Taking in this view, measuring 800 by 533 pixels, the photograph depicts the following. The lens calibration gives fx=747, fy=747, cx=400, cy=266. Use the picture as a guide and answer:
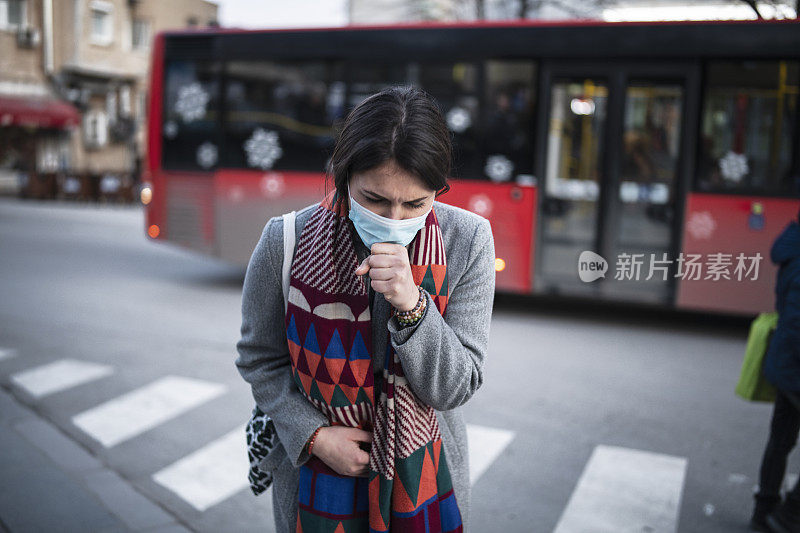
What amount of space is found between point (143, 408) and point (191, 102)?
5876 millimetres

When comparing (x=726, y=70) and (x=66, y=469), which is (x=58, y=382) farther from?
(x=726, y=70)

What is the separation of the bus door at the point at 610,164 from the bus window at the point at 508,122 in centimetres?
17

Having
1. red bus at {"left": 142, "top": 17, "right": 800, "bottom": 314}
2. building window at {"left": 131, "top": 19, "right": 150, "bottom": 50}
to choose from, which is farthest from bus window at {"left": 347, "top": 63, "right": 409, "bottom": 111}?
building window at {"left": 131, "top": 19, "right": 150, "bottom": 50}

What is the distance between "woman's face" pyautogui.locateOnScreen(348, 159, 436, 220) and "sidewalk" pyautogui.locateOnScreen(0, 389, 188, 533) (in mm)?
Answer: 2568

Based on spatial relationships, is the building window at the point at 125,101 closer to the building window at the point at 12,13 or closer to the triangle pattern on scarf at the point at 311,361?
the building window at the point at 12,13

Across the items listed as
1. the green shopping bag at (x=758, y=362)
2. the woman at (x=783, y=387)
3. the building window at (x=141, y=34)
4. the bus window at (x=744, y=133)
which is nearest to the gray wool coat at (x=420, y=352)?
the woman at (x=783, y=387)

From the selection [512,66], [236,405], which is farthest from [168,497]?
[512,66]

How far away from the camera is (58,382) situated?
5.90 metres

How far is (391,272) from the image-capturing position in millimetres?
1559

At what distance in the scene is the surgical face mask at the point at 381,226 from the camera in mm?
1700

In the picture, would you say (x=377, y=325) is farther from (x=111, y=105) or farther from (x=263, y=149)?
(x=111, y=105)

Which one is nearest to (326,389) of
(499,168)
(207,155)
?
(499,168)

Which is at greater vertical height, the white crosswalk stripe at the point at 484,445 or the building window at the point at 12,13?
the building window at the point at 12,13

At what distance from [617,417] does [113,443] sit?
341 centimetres
